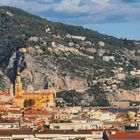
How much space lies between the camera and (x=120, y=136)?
100625 mm

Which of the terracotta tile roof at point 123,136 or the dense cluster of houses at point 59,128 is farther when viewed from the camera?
the dense cluster of houses at point 59,128

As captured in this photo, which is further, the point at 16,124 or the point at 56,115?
the point at 56,115

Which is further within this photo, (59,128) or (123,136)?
(59,128)

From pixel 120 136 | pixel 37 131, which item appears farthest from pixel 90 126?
pixel 120 136

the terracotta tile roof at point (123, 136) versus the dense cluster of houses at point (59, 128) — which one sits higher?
the dense cluster of houses at point (59, 128)

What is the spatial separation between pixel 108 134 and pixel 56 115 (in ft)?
172

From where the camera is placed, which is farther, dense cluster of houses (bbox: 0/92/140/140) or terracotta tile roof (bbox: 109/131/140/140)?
dense cluster of houses (bbox: 0/92/140/140)

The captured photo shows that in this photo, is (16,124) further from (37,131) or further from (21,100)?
(21,100)

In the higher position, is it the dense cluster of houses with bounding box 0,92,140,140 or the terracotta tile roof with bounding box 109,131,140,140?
the dense cluster of houses with bounding box 0,92,140,140

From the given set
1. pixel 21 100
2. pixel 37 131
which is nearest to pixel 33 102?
pixel 21 100

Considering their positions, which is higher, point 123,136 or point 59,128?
point 59,128

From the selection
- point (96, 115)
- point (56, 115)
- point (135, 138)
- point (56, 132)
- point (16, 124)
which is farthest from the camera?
point (96, 115)

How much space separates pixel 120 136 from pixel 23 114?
59.5 m

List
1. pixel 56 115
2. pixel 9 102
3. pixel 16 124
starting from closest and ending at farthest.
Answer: pixel 16 124 → pixel 56 115 → pixel 9 102
